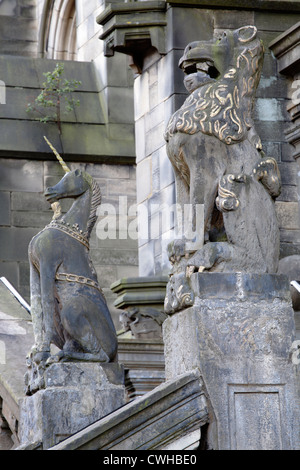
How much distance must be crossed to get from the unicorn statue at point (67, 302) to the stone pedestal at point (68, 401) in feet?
0.47

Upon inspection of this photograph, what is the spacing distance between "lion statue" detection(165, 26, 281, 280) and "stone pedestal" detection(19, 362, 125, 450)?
1386mm

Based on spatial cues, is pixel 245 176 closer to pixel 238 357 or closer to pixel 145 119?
pixel 238 357

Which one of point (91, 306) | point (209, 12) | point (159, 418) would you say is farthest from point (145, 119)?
point (159, 418)

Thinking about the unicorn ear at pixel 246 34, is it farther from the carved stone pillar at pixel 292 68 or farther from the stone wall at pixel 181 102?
the stone wall at pixel 181 102

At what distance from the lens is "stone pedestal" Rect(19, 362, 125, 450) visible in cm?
952

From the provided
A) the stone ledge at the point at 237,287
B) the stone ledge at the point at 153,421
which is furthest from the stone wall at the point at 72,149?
the stone ledge at the point at 153,421

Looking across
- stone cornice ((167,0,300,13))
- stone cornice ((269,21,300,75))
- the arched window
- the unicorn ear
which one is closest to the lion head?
the unicorn ear

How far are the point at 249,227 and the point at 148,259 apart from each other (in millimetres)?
5594

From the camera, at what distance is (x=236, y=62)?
9.19 meters

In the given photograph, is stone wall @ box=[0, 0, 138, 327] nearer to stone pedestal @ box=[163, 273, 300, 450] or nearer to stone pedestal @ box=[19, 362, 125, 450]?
stone pedestal @ box=[19, 362, 125, 450]

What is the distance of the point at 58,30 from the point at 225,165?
12.9 meters

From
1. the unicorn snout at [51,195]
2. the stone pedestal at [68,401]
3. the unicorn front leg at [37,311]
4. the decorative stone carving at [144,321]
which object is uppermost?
the unicorn snout at [51,195]

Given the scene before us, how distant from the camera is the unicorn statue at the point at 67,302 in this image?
32.9 feet

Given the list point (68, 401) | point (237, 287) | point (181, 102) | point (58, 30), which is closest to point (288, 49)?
point (181, 102)
